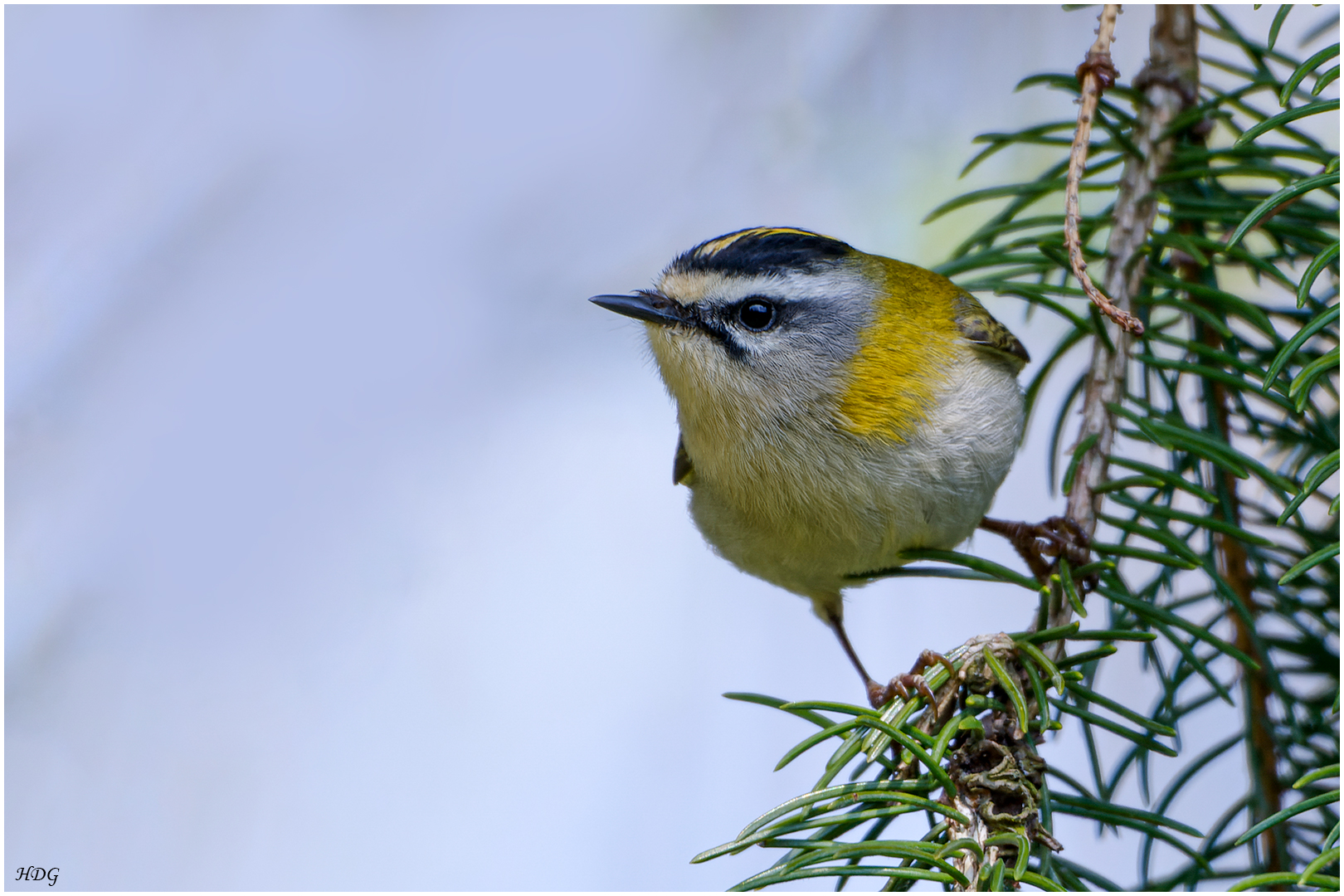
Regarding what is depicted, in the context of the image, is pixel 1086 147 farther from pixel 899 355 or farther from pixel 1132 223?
pixel 899 355

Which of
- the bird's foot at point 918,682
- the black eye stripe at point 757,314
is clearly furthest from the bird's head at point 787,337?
the bird's foot at point 918,682

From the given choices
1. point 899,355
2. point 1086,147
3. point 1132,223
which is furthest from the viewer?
point 899,355

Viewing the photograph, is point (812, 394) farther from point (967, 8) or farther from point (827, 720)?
point (967, 8)

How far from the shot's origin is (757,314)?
4.15ft

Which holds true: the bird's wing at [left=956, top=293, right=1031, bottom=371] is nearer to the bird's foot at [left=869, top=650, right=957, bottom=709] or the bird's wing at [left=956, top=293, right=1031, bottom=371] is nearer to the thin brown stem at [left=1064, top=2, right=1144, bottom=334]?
the thin brown stem at [left=1064, top=2, right=1144, bottom=334]

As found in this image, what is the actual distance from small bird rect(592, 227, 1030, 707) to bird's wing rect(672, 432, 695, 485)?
0.36 feet

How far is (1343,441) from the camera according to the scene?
756mm

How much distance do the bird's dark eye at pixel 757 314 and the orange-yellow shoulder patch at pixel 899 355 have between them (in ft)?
0.39

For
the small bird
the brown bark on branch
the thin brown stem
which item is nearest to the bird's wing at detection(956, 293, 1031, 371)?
the small bird

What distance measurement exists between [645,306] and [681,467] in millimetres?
306

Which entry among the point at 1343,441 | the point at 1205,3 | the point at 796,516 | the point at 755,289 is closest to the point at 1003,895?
the point at 1343,441

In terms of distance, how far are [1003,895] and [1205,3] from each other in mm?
991

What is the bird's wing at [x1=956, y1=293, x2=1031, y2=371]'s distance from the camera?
1.32 meters

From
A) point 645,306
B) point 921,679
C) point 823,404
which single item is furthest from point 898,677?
point 645,306
